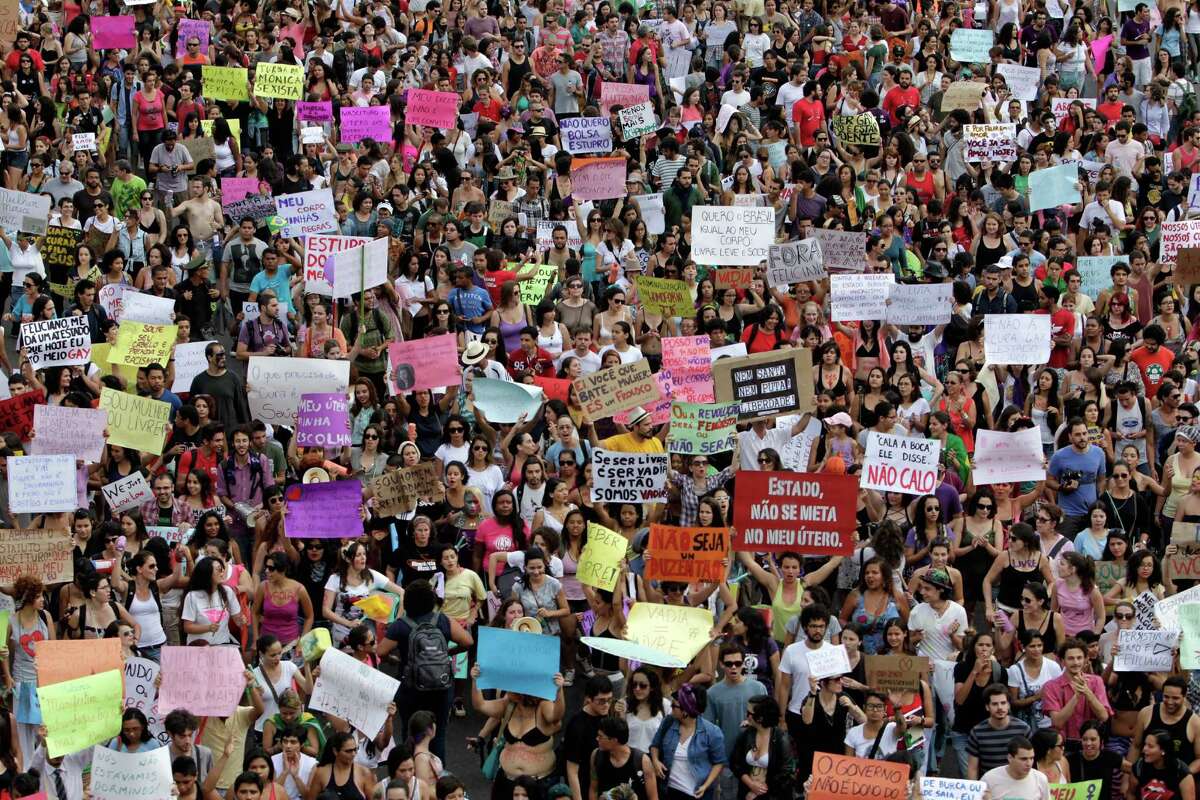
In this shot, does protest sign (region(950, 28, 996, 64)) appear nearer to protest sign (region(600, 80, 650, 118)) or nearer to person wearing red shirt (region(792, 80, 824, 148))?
person wearing red shirt (region(792, 80, 824, 148))

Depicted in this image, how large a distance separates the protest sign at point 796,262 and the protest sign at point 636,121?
3816 mm

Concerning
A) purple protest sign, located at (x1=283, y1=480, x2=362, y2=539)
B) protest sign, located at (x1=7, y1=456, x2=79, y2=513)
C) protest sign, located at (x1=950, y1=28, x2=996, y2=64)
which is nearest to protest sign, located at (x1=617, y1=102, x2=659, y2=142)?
protest sign, located at (x1=950, y1=28, x2=996, y2=64)

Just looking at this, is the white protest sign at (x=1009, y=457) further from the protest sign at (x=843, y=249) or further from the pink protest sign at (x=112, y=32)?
the pink protest sign at (x=112, y=32)

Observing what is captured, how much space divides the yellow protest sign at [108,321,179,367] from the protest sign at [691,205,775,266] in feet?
15.2

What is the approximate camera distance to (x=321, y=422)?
1836 cm

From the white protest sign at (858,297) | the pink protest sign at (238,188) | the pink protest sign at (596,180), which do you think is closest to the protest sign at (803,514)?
the white protest sign at (858,297)

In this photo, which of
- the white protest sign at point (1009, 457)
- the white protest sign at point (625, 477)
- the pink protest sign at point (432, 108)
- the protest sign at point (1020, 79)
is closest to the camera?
the white protest sign at point (625, 477)

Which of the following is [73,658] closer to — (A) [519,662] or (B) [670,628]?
(A) [519,662]

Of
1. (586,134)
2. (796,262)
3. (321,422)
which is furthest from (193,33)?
(321,422)

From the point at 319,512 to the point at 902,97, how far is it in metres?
10.8

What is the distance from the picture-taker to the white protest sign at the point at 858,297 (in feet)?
66.0

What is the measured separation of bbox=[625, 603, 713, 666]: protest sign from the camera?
15.6 m

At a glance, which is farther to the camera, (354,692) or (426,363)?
(426,363)

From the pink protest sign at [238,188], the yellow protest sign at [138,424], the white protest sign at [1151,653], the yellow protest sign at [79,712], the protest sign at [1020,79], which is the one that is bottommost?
Answer: the yellow protest sign at [79,712]
